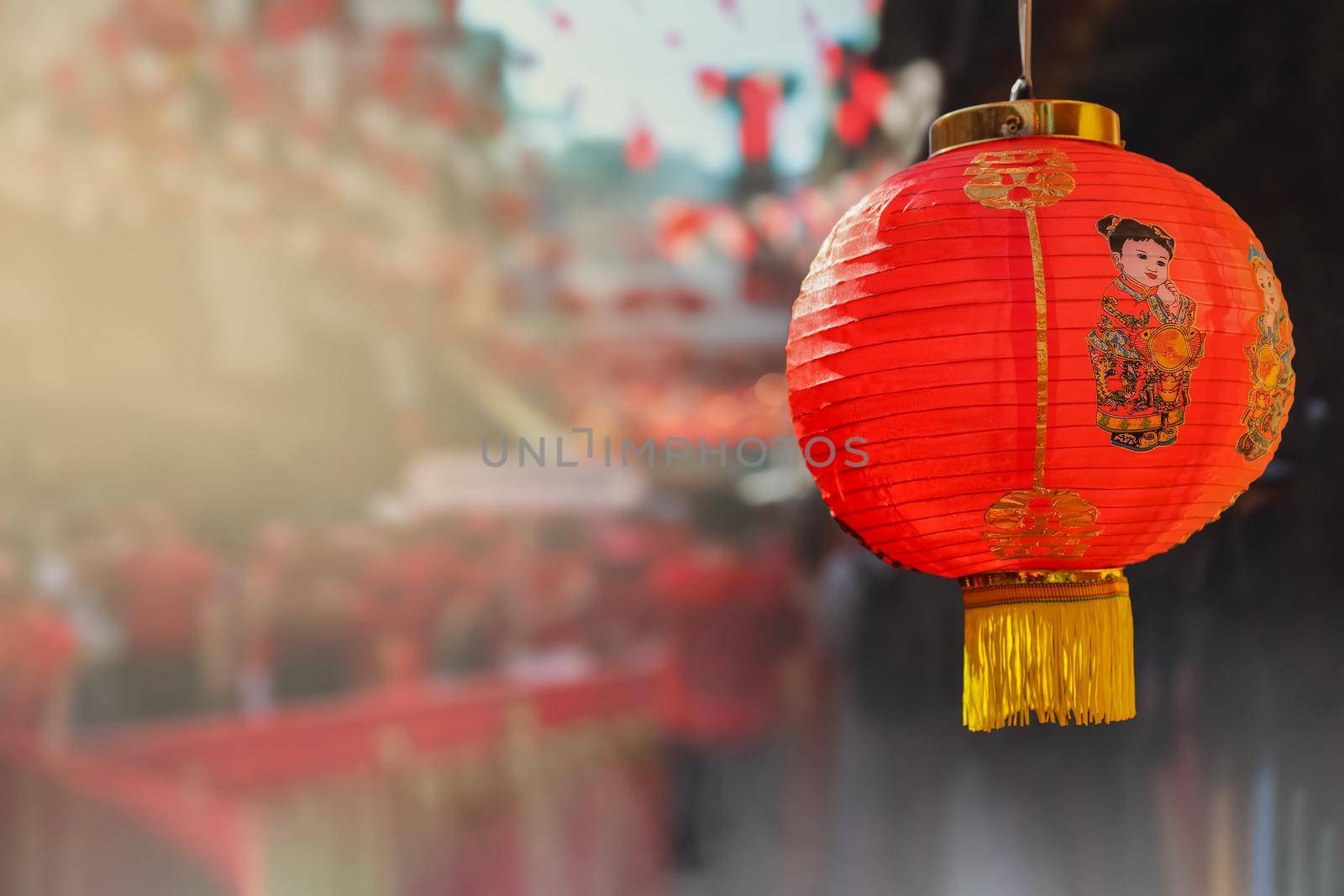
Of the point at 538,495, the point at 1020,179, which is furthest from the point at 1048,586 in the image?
the point at 538,495

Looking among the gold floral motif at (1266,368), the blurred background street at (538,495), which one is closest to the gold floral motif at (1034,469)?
the gold floral motif at (1266,368)

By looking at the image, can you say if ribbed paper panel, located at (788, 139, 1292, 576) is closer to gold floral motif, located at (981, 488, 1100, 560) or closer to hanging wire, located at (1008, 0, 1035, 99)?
gold floral motif, located at (981, 488, 1100, 560)

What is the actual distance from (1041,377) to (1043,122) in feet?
0.88

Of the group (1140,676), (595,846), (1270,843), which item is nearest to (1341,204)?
(1140,676)

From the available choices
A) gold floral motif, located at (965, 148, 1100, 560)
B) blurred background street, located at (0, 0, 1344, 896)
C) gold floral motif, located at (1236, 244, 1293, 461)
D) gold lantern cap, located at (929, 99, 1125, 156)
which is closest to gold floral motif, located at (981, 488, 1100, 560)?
gold floral motif, located at (965, 148, 1100, 560)

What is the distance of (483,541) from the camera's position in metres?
2.25

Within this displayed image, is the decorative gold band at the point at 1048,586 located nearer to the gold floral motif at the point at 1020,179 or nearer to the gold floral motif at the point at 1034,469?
the gold floral motif at the point at 1034,469

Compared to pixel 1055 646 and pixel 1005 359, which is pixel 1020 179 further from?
pixel 1055 646

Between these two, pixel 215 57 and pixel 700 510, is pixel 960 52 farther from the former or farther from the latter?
pixel 215 57

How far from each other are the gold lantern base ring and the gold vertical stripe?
0.14m

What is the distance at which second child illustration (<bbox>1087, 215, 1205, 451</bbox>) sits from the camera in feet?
3.32

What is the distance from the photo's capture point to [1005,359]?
1016mm

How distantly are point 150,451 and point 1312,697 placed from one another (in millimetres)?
1971

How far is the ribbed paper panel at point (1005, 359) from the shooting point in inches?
40.1
